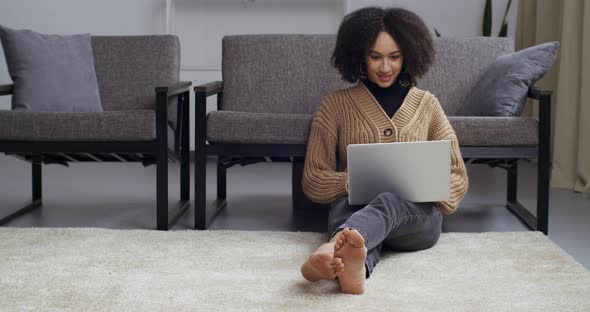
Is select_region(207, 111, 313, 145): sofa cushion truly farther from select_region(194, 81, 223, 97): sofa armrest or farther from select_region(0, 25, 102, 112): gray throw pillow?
select_region(0, 25, 102, 112): gray throw pillow

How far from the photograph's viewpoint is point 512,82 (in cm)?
306

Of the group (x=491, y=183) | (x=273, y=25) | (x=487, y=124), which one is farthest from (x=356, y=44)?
(x=273, y=25)

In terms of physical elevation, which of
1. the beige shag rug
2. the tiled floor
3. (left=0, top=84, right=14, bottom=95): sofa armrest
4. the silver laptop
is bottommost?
the tiled floor

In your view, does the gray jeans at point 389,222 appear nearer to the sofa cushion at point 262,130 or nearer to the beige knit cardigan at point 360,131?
the beige knit cardigan at point 360,131

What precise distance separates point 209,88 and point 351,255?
1.32 meters

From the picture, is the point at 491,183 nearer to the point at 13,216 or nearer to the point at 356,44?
the point at 356,44

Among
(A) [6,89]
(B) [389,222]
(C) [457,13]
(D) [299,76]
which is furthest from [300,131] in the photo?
(C) [457,13]

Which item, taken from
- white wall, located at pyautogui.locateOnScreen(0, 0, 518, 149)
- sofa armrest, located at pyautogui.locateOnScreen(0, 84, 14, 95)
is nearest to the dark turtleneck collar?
sofa armrest, located at pyautogui.locateOnScreen(0, 84, 14, 95)

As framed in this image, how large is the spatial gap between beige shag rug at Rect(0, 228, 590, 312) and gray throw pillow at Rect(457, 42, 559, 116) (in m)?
0.56

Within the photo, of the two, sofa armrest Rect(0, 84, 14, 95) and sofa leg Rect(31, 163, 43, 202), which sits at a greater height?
sofa armrest Rect(0, 84, 14, 95)

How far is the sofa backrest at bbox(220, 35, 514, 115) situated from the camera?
11.2 ft

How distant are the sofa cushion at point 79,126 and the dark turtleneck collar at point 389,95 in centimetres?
81

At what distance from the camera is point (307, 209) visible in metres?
3.43

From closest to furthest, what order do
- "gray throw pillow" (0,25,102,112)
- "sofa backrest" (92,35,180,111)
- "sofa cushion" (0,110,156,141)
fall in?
"sofa cushion" (0,110,156,141), "gray throw pillow" (0,25,102,112), "sofa backrest" (92,35,180,111)
